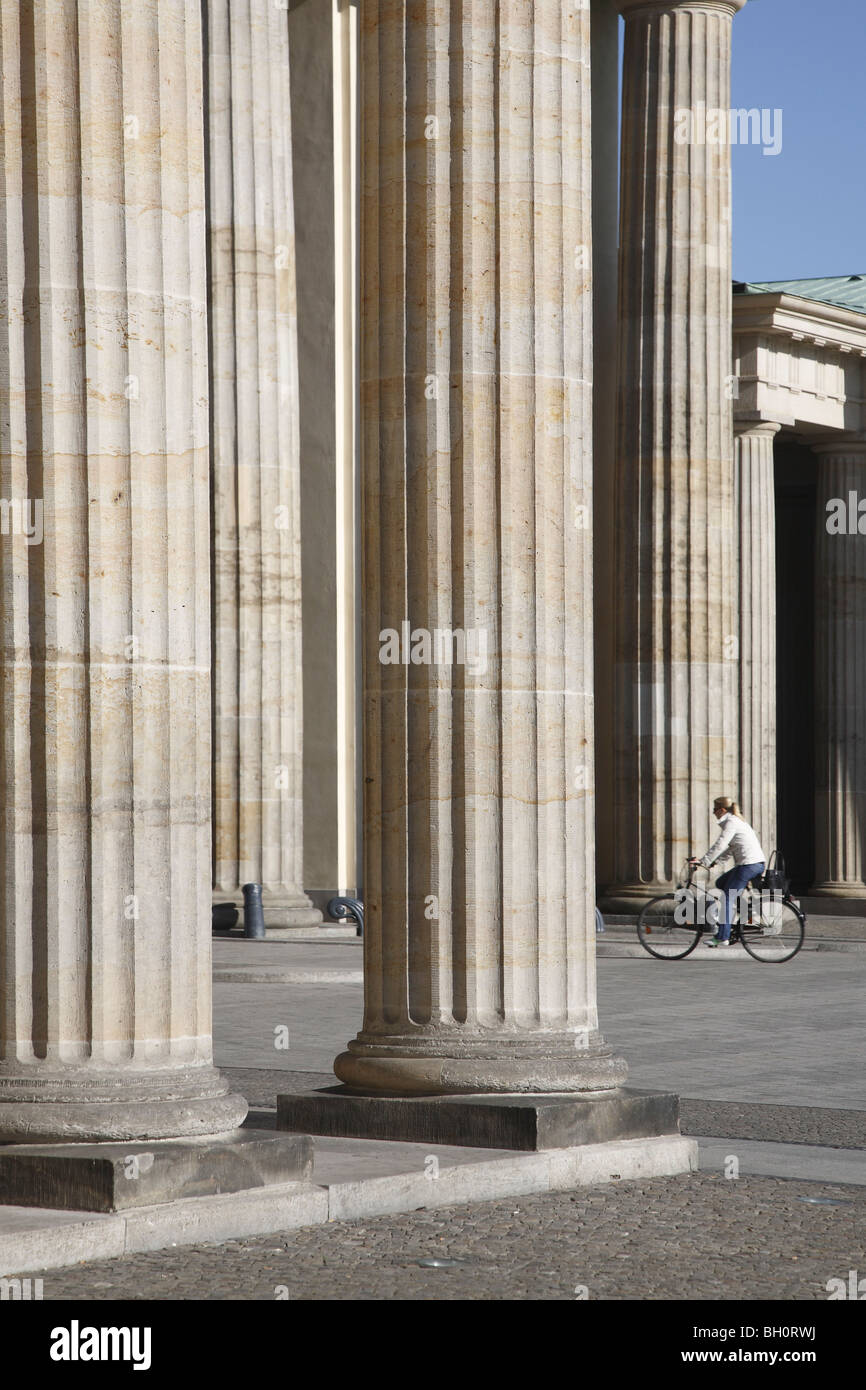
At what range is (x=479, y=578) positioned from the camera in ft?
47.9

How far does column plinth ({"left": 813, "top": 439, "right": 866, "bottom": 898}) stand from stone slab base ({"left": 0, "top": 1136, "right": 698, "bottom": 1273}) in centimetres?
3940

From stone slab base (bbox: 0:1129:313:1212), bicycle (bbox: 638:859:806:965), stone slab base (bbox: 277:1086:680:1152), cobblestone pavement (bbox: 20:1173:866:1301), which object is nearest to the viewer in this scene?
cobblestone pavement (bbox: 20:1173:866:1301)

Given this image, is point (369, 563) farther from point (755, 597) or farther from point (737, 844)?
point (755, 597)

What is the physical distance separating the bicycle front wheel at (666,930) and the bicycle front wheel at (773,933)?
0.96 metres

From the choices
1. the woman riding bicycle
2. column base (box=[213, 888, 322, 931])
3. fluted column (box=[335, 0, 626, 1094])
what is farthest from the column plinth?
fluted column (box=[335, 0, 626, 1094])

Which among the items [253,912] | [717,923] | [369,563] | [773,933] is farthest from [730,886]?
[369,563]

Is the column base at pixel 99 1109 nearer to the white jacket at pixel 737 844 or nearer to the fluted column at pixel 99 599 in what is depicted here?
the fluted column at pixel 99 599

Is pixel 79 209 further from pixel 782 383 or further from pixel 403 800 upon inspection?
pixel 782 383

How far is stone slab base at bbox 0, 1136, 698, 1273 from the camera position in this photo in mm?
11055

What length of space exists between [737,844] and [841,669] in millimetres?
19309

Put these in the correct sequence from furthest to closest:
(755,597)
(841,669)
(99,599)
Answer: (841,669), (755,597), (99,599)

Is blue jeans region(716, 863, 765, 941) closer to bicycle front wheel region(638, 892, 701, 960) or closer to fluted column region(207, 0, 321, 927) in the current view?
bicycle front wheel region(638, 892, 701, 960)
